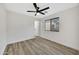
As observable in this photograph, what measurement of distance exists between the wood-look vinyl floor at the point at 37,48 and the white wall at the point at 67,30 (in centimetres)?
11

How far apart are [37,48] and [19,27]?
0.54 meters

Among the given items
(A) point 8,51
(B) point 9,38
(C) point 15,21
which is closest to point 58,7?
(C) point 15,21

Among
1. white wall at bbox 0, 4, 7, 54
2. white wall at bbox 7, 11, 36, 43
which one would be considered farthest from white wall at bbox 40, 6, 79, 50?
white wall at bbox 0, 4, 7, 54

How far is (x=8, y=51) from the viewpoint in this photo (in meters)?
1.57

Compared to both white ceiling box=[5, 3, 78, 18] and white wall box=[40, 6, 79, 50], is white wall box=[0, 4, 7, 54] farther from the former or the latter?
white wall box=[40, 6, 79, 50]

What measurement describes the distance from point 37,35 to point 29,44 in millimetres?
243

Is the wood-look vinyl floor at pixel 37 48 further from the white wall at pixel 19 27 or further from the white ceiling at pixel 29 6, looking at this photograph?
the white ceiling at pixel 29 6

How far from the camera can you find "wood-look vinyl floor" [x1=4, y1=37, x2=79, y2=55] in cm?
157

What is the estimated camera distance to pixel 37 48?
1.70 metres

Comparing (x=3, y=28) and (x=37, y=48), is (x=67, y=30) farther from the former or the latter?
(x=3, y=28)

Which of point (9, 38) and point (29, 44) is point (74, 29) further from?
point (9, 38)

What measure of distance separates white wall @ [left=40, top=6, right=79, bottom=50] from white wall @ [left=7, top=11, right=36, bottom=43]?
0.24m

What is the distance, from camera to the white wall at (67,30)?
1.63 meters

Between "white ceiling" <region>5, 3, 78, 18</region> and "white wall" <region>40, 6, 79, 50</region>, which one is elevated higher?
"white ceiling" <region>5, 3, 78, 18</region>
